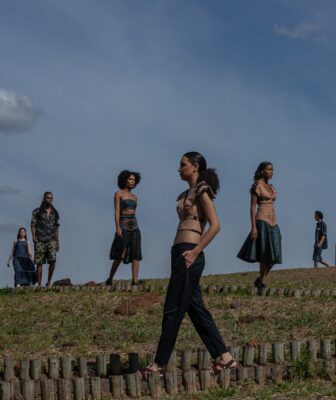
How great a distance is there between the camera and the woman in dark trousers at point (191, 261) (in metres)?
7.64

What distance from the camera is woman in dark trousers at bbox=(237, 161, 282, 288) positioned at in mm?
13797

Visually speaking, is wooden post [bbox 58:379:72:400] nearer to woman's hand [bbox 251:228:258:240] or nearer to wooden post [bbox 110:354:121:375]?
wooden post [bbox 110:354:121:375]

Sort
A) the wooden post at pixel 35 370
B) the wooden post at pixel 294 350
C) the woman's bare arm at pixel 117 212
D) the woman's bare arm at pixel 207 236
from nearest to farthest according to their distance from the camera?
the woman's bare arm at pixel 207 236
the wooden post at pixel 35 370
the wooden post at pixel 294 350
the woman's bare arm at pixel 117 212

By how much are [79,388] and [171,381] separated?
845mm

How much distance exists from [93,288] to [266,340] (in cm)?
568

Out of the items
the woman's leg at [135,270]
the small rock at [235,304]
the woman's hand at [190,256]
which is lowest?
the small rock at [235,304]

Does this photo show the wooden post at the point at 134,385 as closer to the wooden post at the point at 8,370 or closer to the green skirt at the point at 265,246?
the wooden post at the point at 8,370

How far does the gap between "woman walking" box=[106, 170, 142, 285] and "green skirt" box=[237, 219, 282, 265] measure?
2.21 meters

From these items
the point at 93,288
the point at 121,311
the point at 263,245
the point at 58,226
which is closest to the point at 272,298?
the point at 263,245

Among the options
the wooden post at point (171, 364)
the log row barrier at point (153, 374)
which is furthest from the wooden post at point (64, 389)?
the wooden post at point (171, 364)

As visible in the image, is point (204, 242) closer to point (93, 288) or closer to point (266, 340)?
point (266, 340)

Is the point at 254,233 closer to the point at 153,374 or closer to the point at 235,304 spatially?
the point at 235,304

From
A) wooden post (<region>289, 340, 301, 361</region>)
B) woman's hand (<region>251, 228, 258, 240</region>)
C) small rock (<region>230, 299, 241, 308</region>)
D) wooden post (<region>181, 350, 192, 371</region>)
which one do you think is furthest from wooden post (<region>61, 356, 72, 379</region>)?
woman's hand (<region>251, 228, 258, 240</region>)

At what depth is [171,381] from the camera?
776cm
